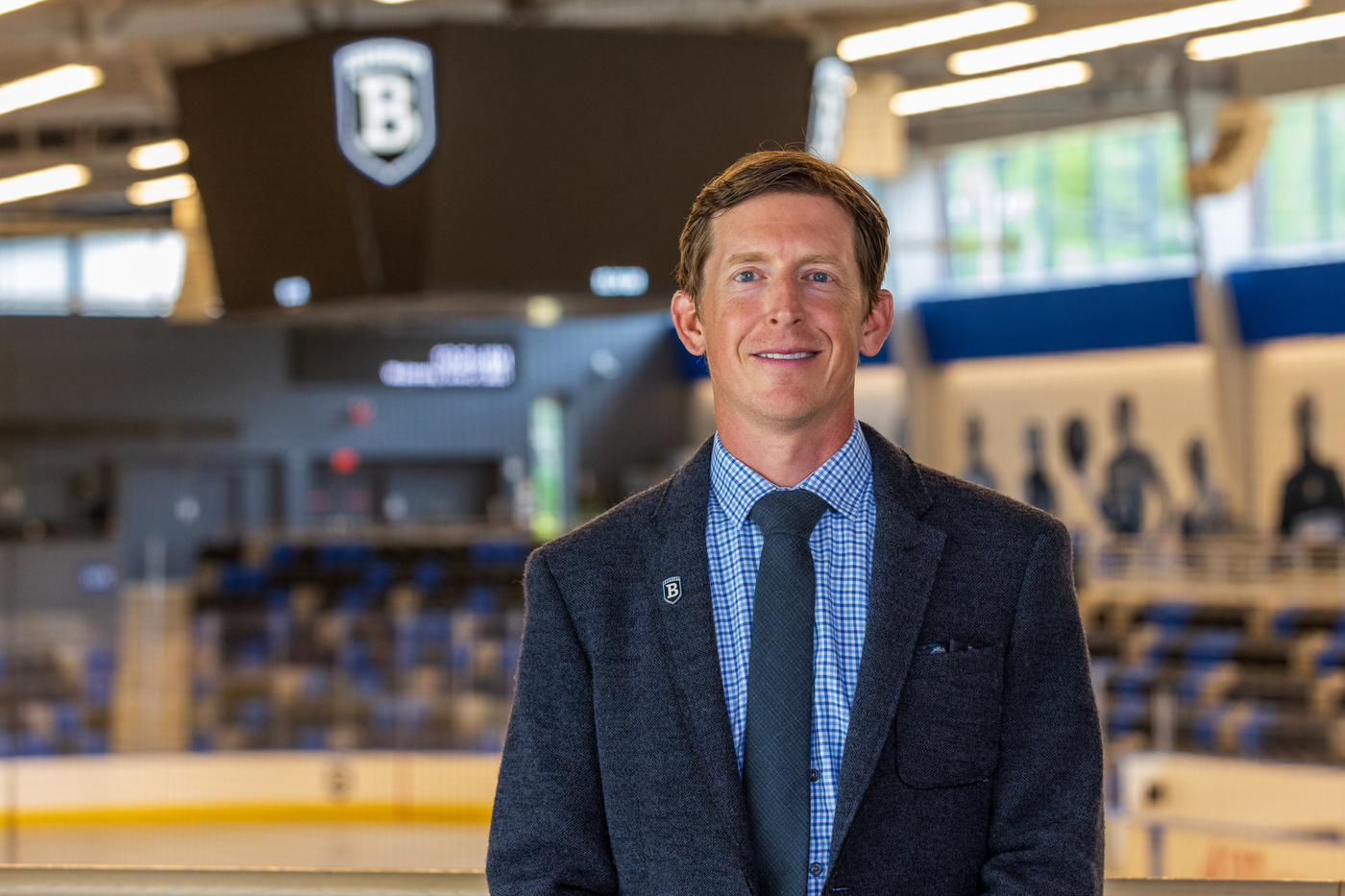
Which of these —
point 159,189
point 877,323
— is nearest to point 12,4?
point 877,323

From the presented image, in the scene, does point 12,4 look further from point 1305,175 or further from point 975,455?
point 975,455

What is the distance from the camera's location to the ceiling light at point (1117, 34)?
20.4ft

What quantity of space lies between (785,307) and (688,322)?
147 millimetres

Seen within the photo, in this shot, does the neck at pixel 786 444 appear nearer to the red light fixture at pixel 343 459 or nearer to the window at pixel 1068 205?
the window at pixel 1068 205

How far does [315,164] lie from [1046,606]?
386 cm

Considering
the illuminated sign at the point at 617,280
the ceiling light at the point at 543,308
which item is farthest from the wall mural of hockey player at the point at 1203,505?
the illuminated sign at the point at 617,280

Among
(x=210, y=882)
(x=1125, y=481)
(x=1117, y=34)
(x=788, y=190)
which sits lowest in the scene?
(x=1125, y=481)

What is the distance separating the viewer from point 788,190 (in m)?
1.17

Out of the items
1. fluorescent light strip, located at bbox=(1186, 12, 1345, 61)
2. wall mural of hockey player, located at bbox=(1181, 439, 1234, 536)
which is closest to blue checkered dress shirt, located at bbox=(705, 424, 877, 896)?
fluorescent light strip, located at bbox=(1186, 12, 1345, 61)

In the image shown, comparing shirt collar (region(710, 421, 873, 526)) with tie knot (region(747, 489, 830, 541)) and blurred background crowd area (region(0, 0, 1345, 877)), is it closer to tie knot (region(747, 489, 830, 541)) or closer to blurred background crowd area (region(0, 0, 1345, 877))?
tie knot (region(747, 489, 830, 541))

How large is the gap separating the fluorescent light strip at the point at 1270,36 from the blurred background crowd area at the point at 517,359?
0.19 feet

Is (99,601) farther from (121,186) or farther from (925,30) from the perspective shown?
(121,186)

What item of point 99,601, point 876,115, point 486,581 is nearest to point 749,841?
point 876,115

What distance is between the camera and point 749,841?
1115 mm
